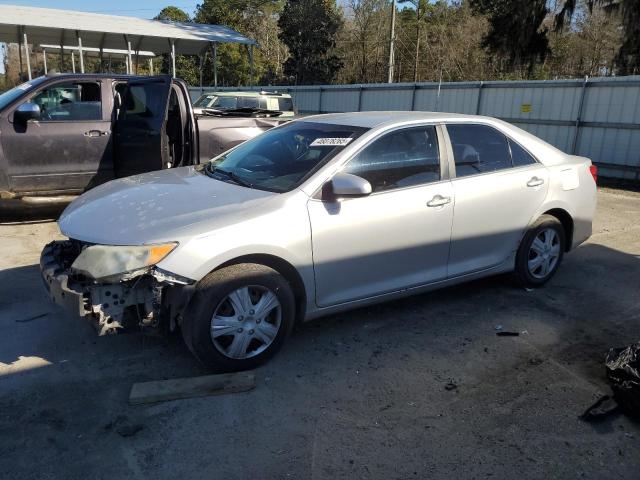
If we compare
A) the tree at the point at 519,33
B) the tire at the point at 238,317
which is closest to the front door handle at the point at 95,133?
the tire at the point at 238,317

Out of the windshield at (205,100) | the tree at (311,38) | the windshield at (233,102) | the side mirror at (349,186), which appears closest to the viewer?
the side mirror at (349,186)

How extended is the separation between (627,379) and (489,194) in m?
1.78

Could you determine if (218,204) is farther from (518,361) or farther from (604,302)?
(604,302)

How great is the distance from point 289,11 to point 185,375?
1363 inches

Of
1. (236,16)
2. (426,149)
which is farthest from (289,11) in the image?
(426,149)

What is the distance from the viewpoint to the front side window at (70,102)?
6.70m

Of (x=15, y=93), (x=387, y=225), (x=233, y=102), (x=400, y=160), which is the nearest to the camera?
(x=387, y=225)

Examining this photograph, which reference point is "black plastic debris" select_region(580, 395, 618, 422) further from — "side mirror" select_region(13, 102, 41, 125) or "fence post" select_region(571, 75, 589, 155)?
"fence post" select_region(571, 75, 589, 155)

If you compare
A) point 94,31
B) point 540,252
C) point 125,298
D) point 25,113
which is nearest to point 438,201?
Result: point 540,252

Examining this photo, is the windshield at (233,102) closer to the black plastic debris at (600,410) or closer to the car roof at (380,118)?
the car roof at (380,118)

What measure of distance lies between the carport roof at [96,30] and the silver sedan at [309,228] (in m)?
16.5

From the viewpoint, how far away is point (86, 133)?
22.1 ft

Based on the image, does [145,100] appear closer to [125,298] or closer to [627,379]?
[125,298]

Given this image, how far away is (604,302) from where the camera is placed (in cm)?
477
